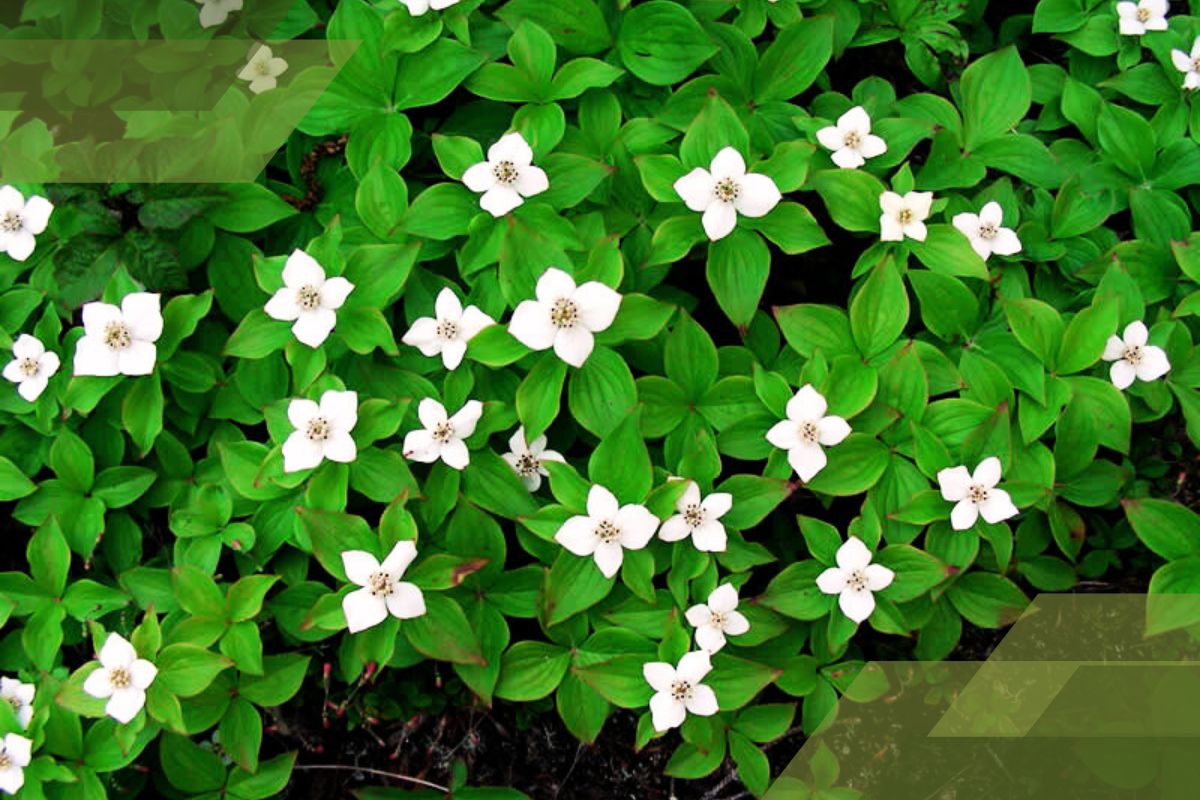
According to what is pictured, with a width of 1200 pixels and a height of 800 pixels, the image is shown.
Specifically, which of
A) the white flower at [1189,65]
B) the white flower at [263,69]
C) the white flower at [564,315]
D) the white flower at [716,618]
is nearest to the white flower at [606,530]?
the white flower at [716,618]

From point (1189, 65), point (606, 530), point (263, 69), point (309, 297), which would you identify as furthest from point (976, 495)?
point (263, 69)

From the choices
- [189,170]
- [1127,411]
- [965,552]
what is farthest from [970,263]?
[189,170]

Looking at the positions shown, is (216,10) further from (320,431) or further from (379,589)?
(379,589)

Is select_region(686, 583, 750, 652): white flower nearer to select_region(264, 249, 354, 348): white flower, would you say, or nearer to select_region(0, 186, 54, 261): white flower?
select_region(264, 249, 354, 348): white flower

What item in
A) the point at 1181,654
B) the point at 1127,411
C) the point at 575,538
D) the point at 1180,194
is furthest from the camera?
the point at 1180,194

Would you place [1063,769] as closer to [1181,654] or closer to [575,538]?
[1181,654]

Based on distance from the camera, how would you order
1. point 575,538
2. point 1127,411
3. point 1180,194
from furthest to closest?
point 1180,194, point 1127,411, point 575,538
